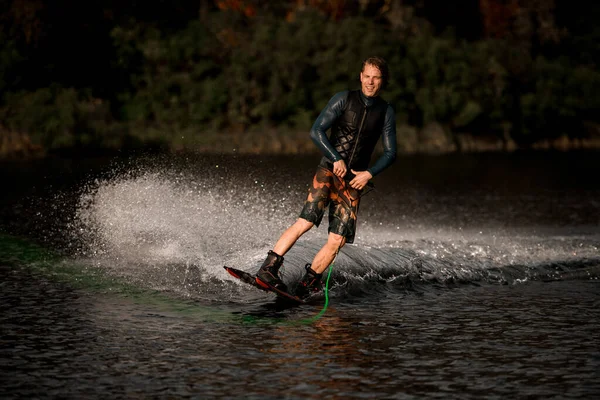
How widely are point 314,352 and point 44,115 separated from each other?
33.6 m

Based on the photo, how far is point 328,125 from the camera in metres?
10.6

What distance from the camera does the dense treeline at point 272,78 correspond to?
45531 mm

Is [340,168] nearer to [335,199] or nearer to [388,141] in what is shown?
[335,199]

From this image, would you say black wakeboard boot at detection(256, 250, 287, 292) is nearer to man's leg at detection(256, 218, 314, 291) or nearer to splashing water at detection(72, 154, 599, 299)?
man's leg at detection(256, 218, 314, 291)

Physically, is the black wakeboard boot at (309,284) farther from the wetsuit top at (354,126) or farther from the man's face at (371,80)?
the man's face at (371,80)

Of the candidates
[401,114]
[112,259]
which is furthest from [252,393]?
[401,114]

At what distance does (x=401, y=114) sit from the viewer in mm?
48562

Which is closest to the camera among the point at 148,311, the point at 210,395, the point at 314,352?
the point at 210,395

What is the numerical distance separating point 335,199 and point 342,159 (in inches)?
16.0

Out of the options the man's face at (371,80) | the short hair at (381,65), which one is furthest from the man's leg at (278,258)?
the short hair at (381,65)

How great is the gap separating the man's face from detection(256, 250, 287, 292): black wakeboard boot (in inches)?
68.0

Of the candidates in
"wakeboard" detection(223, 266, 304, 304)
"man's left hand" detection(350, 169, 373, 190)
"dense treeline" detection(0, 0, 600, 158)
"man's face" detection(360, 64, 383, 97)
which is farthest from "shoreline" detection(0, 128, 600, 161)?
"man's left hand" detection(350, 169, 373, 190)

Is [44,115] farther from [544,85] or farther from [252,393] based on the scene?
[252,393]

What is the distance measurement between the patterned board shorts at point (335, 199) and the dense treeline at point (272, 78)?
106 feet
